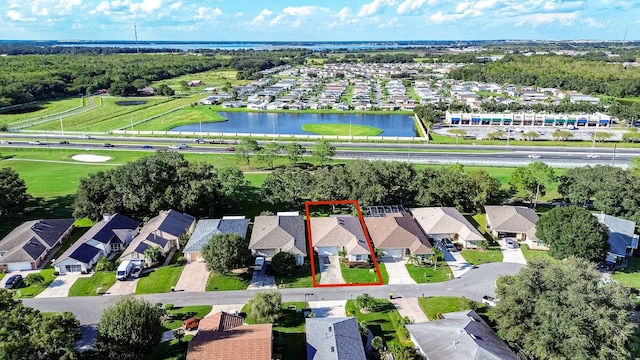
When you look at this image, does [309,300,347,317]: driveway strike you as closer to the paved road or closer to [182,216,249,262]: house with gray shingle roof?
the paved road

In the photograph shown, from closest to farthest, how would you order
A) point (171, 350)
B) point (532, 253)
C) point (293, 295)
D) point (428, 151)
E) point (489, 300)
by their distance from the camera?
point (171, 350) → point (489, 300) → point (293, 295) → point (532, 253) → point (428, 151)

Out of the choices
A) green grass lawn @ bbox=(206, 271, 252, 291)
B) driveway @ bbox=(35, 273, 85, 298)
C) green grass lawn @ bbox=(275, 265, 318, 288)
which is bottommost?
green grass lawn @ bbox=(275, 265, 318, 288)

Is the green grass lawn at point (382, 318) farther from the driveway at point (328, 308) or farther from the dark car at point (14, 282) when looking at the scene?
the dark car at point (14, 282)

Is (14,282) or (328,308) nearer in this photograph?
(328,308)

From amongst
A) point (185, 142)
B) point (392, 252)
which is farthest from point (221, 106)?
point (392, 252)

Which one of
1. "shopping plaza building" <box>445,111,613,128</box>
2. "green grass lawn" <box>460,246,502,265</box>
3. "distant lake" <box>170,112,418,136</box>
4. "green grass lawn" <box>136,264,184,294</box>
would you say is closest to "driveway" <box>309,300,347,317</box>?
"green grass lawn" <box>136,264,184,294</box>

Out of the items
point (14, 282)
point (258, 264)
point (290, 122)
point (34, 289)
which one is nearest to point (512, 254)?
point (258, 264)

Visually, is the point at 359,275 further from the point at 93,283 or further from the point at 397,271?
the point at 93,283

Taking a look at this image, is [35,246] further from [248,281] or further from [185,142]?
[185,142]
